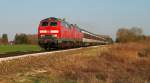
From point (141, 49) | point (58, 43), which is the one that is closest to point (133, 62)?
point (58, 43)

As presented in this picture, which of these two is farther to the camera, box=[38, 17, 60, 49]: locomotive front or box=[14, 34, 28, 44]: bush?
box=[14, 34, 28, 44]: bush

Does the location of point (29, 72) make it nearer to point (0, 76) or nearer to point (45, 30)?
point (0, 76)

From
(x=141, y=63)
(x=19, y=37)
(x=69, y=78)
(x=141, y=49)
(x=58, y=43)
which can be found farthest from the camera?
(x=19, y=37)

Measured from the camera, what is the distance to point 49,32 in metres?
36.3

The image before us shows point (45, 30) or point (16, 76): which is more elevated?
point (45, 30)

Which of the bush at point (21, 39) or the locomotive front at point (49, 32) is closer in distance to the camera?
the locomotive front at point (49, 32)

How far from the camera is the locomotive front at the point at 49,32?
35.4 metres

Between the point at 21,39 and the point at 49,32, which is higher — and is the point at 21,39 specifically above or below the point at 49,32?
below

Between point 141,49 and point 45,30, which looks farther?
point 141,49

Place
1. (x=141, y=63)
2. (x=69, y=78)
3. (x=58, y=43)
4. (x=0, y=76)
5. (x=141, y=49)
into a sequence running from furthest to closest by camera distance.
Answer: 1. (x=141, y=49)
2. (x=58, y=43)
3. (x=141, y=63)
4. (x=69, y=78)
5. (x=0, y=76)

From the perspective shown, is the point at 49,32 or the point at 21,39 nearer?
the point at 49,32

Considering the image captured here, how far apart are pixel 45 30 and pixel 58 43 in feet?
6.94

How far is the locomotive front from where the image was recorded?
35.4 meters

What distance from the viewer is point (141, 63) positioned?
2956cm
